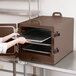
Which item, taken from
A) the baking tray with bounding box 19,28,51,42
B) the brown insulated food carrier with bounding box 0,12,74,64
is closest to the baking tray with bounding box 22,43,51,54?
the brown insulated food carrier with bounding box 0,12,74,64

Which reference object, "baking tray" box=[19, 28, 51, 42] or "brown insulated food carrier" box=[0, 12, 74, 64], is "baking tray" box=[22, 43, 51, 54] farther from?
"baking tray" box=[19, 28, 51, 42]

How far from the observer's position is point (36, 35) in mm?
1763

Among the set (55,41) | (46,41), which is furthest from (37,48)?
(55,41)

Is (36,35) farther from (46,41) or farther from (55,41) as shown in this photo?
(55,41)

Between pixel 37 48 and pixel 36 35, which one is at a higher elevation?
pixel 36 35

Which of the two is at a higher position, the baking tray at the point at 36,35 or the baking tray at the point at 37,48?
the baking tray at the point at 36,35

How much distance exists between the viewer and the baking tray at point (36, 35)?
1.64 metres

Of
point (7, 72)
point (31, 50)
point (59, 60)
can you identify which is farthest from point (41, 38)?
point (7, 72)

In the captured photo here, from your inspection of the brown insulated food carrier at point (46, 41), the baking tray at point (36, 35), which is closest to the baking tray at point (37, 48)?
the brown insulated food carrier at point (46, 41)

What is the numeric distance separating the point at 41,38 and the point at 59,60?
25 cm

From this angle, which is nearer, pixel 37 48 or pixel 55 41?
pixel 55 41

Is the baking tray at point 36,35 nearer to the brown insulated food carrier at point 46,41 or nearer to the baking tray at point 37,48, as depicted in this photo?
the brown insulated food carrier at point 46,41

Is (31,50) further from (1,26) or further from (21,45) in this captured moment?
(1,26)

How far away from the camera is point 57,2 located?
6.73ft
